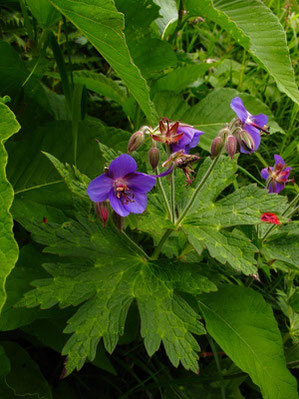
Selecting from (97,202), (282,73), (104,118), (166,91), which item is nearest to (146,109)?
(97,202)

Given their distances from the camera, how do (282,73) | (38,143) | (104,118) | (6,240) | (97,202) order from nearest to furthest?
(6,240) → (97,202) → (282,73) → (38,143) → (104,118)

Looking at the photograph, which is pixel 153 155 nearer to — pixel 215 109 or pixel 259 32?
pixel 259 32

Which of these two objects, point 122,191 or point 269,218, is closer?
point 122,191

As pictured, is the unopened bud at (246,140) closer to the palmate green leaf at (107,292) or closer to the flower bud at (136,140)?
the flower bud at (136,140)

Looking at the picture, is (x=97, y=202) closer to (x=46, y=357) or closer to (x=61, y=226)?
(x=61, y=226)

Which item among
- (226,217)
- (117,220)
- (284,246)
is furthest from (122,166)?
(284,246)

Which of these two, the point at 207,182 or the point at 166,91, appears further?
the point at 166,91

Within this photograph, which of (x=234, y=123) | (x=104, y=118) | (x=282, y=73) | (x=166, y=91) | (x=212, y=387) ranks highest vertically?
(x=282, y=73)
